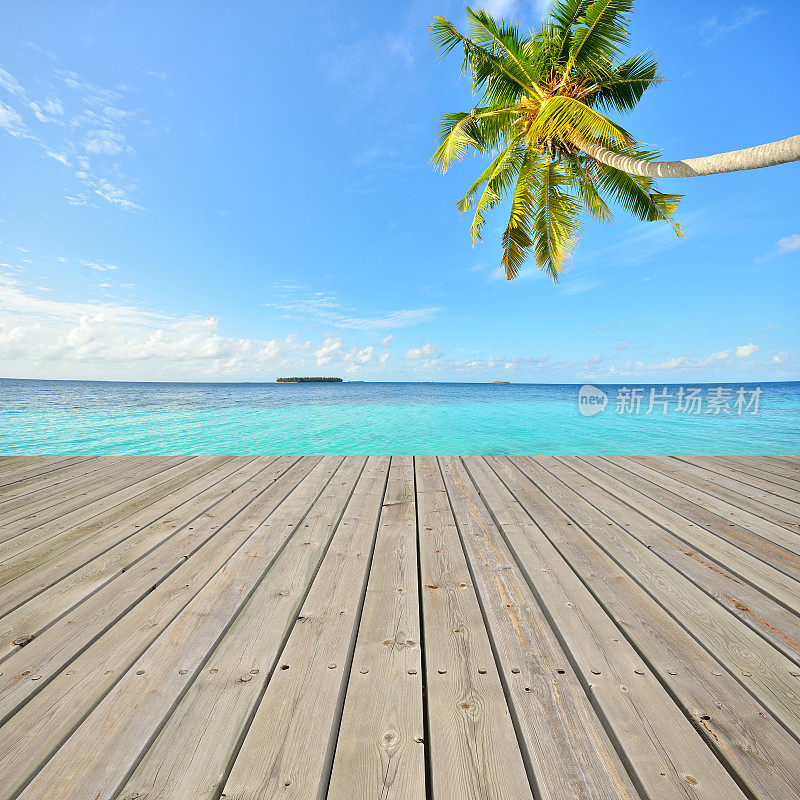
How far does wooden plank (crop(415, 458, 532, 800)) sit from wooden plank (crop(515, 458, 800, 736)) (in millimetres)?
682

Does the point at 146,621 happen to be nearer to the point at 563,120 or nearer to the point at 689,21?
the point at 563,120

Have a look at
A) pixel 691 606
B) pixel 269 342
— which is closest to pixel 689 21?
pixel 691 606

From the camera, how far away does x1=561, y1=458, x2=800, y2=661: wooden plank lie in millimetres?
1346

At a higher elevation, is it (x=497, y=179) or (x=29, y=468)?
(x=497, y=179)

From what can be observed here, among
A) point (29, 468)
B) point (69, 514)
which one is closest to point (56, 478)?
point (29, 468)

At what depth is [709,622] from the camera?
135 cm

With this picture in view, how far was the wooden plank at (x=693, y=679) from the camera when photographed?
84cm

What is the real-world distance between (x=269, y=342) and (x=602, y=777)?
51.8 m

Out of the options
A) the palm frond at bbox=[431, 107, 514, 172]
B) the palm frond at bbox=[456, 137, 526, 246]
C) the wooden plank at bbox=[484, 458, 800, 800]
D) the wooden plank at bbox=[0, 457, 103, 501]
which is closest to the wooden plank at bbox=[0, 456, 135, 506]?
the wooden plank at bbox=[0, 457, 103, 501]

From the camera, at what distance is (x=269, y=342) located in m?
49.3

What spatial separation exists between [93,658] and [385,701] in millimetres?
Answer: 889

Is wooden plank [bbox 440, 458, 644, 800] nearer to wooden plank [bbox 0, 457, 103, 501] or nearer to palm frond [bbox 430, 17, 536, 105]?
wooden plank [bbox 0, 457, 103, 501]

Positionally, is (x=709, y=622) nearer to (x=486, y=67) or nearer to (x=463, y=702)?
(x=463, y=702)

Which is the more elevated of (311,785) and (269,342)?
(269,342)
